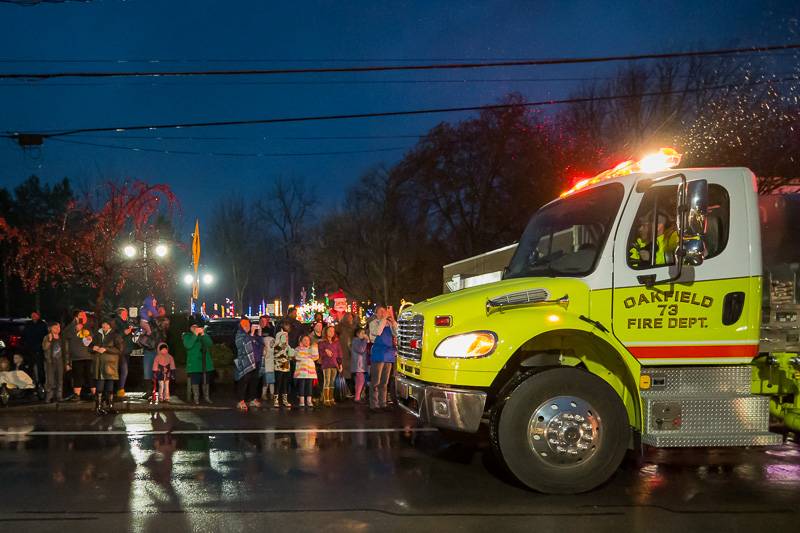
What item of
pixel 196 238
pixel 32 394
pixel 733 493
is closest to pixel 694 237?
pixel 733 493

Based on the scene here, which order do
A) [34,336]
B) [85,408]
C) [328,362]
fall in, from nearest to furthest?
[85,408], [328,362], [34,336]

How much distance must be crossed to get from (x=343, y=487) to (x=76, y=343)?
7977mm

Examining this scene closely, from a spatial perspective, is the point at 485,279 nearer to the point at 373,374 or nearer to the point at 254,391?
the point at 373,374

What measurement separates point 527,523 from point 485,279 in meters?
3.16

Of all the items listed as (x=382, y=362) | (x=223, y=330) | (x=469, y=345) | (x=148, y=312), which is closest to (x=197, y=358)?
(x=382, y=362)

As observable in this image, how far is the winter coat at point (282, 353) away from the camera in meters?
12.2

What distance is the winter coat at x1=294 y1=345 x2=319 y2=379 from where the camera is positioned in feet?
39.2

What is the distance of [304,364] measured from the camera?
11.9 metres

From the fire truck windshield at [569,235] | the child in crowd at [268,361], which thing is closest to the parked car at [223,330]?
the child in crowd at [268,361]

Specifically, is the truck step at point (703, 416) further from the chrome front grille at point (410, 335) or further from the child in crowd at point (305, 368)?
the child in crowd at point (305, 368)

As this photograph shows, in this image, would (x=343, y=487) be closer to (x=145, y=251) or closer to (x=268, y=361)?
(x=268, y=361)

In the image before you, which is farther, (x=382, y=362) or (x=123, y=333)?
(x=123, y=333)

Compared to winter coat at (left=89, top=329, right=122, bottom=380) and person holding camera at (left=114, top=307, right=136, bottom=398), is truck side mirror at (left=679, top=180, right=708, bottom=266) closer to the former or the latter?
winter coat at (left=89, top=329, right=122, bottom=380)

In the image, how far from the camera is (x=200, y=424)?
10266mm
